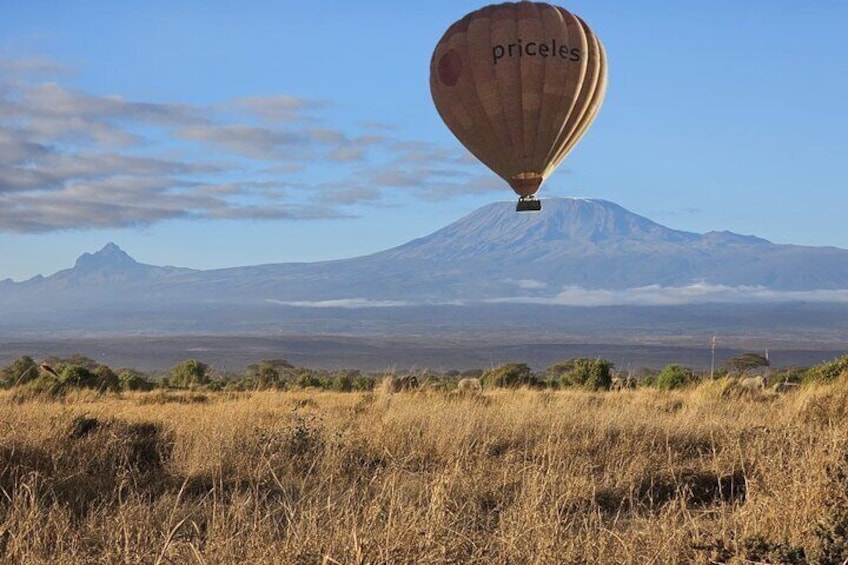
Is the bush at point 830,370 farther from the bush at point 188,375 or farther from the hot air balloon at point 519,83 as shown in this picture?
the bush at point 188,375

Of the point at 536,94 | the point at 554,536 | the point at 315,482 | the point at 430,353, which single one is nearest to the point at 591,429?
the point at 315,482

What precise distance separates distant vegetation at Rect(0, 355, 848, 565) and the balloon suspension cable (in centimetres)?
535

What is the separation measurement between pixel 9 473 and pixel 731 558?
6389mm

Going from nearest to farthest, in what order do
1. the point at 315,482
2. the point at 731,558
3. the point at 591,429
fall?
the point at 731,558 < the point at 315,482 < the point at 591,429

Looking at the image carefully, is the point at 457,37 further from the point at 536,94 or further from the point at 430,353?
the point at 430,353

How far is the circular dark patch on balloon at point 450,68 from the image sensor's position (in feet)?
67.7

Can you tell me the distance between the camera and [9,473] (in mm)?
8672

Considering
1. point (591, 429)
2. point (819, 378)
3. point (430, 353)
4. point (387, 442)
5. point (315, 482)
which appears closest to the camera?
point (315, 482)

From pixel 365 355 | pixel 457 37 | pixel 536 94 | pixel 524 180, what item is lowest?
pixel 365 355

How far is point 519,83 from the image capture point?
20.2m

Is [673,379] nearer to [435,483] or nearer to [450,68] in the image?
[450,68]

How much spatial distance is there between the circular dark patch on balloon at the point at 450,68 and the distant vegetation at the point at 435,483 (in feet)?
23.9

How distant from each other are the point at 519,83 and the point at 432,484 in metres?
14.7

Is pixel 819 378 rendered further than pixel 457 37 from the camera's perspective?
No
